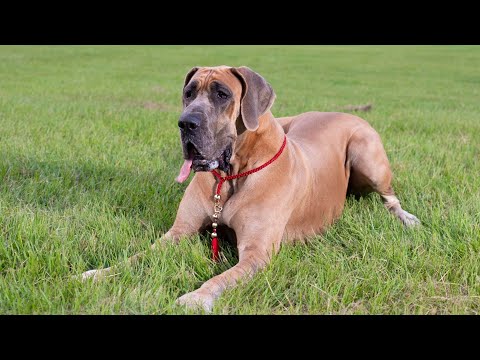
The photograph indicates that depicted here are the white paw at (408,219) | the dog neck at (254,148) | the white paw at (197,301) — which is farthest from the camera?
the white paw at (408,219)

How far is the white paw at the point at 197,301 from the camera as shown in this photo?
8.48ft

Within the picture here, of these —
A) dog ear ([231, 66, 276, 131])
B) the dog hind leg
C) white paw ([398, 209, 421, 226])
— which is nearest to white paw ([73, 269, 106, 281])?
dog ear ([231, 66, 276, 131])

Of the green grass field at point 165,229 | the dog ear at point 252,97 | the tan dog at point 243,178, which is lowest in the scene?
the green grass field at point 165,229

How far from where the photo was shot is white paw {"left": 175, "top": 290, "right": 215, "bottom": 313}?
2586mm

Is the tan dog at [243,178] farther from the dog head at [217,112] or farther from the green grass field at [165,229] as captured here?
the green grass field at [165,229]

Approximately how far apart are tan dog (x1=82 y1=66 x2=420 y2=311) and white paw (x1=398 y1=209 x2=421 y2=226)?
2 centimetres

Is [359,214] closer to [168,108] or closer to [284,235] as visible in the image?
[284,235]

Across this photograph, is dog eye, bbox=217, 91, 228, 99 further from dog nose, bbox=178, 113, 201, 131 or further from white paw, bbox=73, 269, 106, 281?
white paw, bbox=73, 269, 106, 281

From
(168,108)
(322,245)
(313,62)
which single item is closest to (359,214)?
(322,245)

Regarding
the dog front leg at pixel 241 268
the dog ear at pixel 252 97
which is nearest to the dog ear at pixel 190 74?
the dog ear at pixel 252 97

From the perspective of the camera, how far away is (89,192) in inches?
172

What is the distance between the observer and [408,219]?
159 inches

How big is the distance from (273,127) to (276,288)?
1161 millimetres

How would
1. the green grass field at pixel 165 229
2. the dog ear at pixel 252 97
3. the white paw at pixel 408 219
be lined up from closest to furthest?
the green grass field at pixel 165 229 < the dog ear at pixel 252 97 < the white paw at pixel 408 219
